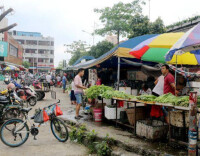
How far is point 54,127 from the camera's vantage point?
5.80 meters

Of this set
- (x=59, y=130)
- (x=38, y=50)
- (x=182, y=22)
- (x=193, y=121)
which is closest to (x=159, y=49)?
(x=193, y=121)

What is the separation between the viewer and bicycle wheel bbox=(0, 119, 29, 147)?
5219mm

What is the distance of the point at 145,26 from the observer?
15.6 metres

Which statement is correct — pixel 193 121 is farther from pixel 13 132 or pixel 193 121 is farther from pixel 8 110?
pixel 8 110

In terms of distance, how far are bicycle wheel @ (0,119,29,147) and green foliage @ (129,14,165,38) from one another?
1227 centimetres

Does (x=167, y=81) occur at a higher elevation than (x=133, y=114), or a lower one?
higher

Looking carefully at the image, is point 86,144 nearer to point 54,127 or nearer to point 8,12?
point 54,127

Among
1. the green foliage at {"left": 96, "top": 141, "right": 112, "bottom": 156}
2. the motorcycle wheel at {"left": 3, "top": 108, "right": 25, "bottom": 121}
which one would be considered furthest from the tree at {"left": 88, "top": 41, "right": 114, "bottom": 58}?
the green foliage at {"left": 96, "top": 141, "right": 112, "bottom": 156}

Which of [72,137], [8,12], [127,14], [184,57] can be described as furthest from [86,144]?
[127,14]

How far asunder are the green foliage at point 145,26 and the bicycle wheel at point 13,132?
12.3 m

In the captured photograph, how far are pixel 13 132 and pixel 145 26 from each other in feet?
42.4

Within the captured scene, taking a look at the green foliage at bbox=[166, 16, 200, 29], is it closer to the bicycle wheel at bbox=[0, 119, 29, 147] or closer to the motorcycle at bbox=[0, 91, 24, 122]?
the motorcycle at bbox=[0, 91, 24, 122]

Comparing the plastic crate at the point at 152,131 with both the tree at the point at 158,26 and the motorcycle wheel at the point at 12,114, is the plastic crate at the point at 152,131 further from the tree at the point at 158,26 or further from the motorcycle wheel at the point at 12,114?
the tree at the point at 158,26

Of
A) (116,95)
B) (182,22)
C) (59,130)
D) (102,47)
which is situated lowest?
(59,130)
